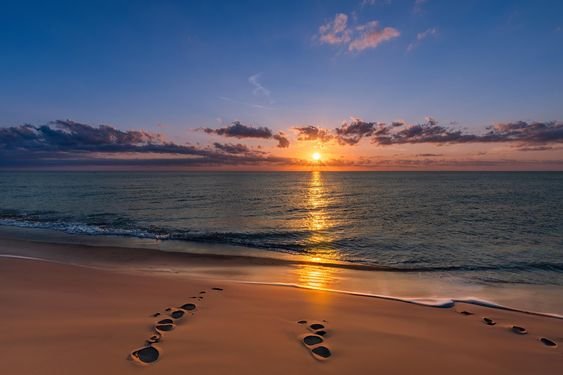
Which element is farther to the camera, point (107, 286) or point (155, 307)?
point (107, 286)

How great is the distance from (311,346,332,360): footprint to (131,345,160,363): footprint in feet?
7.65

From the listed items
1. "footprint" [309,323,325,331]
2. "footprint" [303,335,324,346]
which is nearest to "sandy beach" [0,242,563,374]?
"footprint" [303,335,324,346]

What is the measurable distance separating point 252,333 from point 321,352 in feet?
4.13

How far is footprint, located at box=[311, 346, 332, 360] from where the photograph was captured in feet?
14.8

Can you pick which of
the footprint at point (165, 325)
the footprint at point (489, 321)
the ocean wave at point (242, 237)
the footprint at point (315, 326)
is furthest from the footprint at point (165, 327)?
the ocean wave at point (242, 237)

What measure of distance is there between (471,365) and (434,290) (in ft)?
19.0

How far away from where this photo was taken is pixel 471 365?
179 inches

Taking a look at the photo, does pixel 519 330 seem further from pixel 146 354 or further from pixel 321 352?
pixel 146 354

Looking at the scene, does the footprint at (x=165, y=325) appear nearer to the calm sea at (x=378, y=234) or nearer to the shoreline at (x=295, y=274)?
the shoreline at (x=295, y=274)

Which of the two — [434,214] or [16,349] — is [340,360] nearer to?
[16,349]

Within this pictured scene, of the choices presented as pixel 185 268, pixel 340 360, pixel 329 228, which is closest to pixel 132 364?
pixel 340 360

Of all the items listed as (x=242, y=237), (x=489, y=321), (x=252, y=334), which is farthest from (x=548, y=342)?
(x=242, y=237)

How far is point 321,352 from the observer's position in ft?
15.3

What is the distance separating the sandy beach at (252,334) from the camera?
421cm
